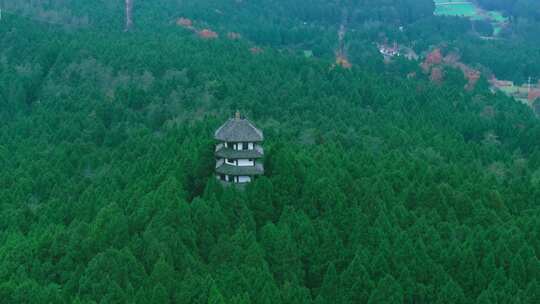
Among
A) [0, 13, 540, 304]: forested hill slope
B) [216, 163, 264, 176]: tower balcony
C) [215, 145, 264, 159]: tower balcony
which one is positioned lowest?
[0, 13, 540, 304]: forested hill slope

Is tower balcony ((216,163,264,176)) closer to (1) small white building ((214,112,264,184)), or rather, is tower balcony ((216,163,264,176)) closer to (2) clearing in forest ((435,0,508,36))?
(1) small white building ((214,112,264,184))

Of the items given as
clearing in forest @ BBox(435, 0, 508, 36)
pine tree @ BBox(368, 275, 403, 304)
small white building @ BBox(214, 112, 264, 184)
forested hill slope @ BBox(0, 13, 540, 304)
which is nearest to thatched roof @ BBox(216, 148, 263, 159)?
small white building @ BBox(214, 112, 264, 184)

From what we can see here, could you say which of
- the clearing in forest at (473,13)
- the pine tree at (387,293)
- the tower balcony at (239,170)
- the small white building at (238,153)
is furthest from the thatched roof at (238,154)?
the clearing in forest at (473,13)

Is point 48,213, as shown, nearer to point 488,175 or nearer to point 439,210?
point 439,210

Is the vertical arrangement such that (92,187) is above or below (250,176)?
below

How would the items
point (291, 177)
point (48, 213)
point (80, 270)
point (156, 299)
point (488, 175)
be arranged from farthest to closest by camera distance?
1. point (488, 175)
2. point (48, 213)
3. point (291, 177)
4. point (80, 270)
5. point (156, 299)

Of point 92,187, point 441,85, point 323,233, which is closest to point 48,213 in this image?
point 92,187

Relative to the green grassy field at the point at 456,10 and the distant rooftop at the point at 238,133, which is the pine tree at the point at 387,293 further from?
the green grassy field at the point at 456,10
